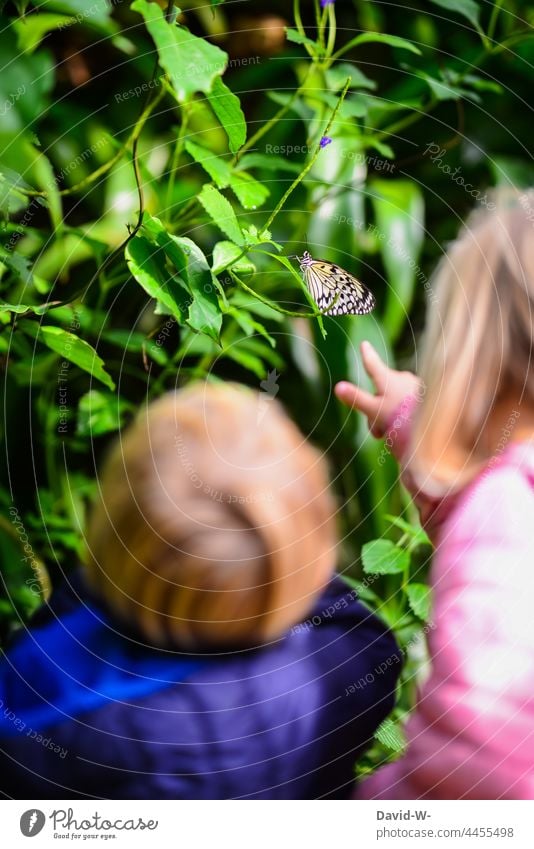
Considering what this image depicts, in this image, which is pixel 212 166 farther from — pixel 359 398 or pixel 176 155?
pixel 359 398

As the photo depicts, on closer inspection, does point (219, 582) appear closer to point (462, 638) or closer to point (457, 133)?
point (462, 638)

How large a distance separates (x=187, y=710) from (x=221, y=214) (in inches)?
12.5

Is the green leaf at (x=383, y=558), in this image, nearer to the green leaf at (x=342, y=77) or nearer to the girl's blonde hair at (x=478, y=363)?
the girl's blonde hair at (x=478, y=363)

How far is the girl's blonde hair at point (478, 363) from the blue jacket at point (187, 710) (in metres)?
0.14

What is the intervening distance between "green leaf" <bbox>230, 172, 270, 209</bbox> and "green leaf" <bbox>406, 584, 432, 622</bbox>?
1.01ft

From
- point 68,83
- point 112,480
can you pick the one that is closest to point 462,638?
point 112,480

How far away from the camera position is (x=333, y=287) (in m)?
0.64

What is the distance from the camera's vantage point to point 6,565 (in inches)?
27.8

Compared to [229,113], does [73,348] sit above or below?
below

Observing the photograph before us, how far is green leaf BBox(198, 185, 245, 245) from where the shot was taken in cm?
46

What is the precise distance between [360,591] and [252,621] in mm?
129

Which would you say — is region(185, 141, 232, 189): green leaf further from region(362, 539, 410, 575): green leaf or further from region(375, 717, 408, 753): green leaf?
region(375, 717, 408, 753): green leaf

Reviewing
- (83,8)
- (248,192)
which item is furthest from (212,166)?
(83,8)

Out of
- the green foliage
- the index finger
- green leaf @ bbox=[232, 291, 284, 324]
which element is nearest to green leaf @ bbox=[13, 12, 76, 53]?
the green foliage
